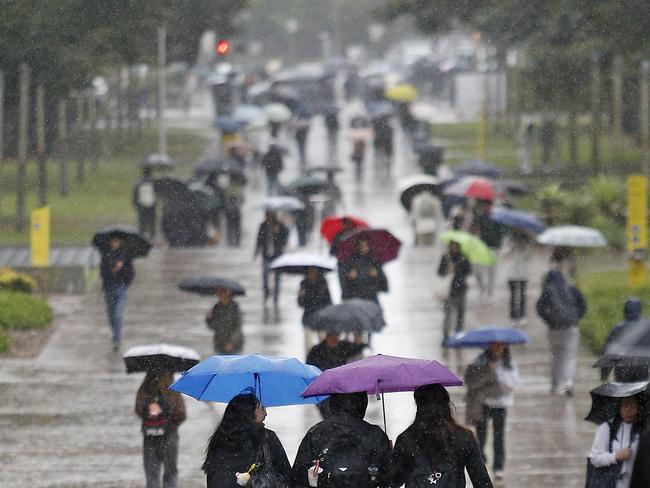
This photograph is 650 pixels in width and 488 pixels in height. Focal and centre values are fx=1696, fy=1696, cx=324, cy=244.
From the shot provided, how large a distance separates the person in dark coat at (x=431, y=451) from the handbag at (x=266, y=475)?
555 millimetres

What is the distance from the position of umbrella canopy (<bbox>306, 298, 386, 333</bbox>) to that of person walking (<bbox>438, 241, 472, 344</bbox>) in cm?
492

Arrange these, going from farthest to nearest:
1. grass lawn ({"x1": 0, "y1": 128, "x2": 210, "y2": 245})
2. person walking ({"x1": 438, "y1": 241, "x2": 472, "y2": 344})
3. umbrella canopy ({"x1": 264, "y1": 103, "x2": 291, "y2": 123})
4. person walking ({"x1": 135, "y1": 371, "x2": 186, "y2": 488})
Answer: umbrella canopy ({"x1": 264, "y1": 103, "x2": 291, "y2": 123})
grass lawn ({"x1": 0, "y1": 128, "x2": 210, "y2": 245})
person walking ({"x1": 438, "y1": 241, "x2": 472, "y2": 344})
person walking ({"x1": 135, "y1": 371, "x2": 186, "y2": 488})

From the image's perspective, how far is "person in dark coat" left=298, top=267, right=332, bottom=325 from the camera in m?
18.0

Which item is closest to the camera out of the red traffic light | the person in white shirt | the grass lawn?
the person in white shirt

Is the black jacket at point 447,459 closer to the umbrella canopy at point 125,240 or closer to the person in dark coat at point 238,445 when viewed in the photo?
the person in dark coat at point 238,445

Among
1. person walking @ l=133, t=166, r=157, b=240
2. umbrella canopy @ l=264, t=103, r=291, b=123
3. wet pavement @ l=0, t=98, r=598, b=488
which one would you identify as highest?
umbrella canopy @ l=264, t=103, r=291, b=123

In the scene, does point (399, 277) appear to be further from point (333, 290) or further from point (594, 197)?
point (594, 197)

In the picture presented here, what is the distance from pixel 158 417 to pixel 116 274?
26.7 feet

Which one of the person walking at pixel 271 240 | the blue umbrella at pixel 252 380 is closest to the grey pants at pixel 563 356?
the person walking at pixel 271 240

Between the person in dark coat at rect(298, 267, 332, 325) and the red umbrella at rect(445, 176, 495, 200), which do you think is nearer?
the person in dark coat at rect(298, 267, 332, 325)

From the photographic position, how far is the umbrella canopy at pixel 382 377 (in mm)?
8445

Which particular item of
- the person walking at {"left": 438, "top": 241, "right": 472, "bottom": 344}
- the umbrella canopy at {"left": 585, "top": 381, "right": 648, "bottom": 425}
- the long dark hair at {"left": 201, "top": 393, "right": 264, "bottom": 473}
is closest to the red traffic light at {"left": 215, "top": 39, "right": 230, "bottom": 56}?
the person walking at {"left": 438, "top": 241, "right": 472, "bottom": 344}

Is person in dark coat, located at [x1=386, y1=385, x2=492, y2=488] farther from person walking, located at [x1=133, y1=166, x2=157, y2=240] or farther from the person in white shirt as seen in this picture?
person walking, located at [x1=133, y1=166, x2=157, y2=240]

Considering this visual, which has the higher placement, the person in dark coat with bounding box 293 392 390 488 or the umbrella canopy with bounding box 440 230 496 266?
the umbrella canopy with bounding box 440 230 496 266
